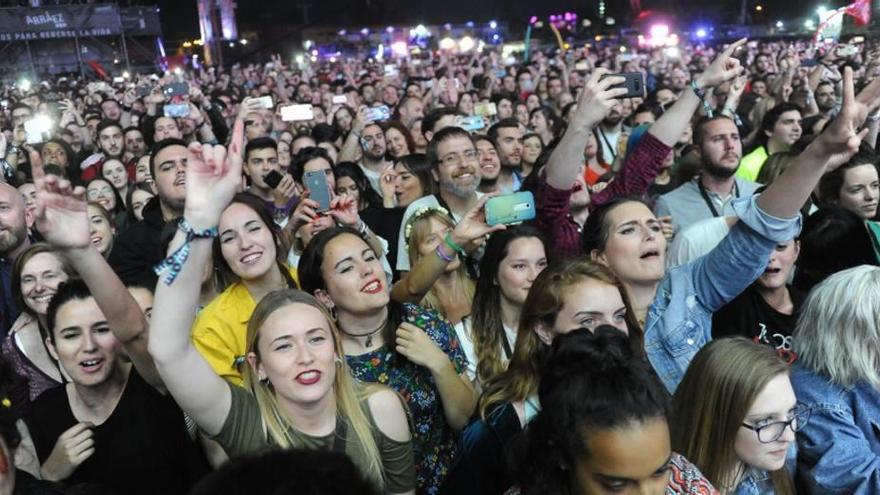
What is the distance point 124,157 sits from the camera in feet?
25.8

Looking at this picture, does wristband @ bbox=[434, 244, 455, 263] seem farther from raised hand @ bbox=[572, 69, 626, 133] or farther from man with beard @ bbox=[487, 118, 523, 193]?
man with beard @ bbox=[487, 118, 523, 193]

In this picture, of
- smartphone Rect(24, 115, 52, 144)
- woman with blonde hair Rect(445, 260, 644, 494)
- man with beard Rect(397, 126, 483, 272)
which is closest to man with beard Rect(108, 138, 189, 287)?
man with beard Rect(397, 126, 483, 272)

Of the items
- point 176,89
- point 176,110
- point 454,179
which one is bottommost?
point 454,179

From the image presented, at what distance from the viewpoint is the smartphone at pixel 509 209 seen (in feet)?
10.6

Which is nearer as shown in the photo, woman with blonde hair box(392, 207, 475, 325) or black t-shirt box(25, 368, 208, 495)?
black t-shirt box(25, 368, 208, 495)

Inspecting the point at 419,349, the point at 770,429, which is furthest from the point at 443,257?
the point at 770,429

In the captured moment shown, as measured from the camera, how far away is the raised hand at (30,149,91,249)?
2.12 metres

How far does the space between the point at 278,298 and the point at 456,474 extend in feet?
2.43

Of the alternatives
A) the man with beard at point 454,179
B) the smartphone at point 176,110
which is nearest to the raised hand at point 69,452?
the man with beard at point 454,179

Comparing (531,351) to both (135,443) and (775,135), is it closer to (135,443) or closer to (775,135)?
(135,443)

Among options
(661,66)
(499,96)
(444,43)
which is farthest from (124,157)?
(444,43)

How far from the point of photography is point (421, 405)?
280cm

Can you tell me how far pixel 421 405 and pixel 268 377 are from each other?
65cm

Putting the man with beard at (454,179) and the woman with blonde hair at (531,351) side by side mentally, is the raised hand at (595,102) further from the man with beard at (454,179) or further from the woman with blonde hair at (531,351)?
the man with beard at (454,179)
